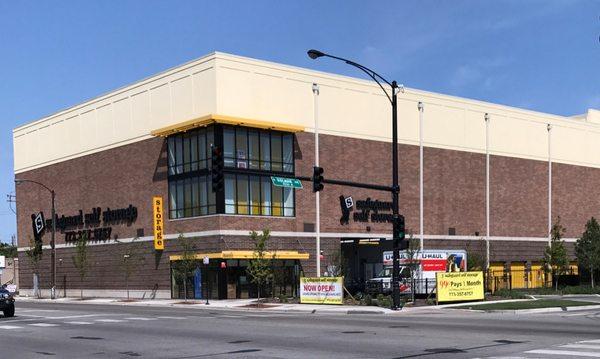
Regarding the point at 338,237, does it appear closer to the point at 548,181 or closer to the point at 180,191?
the point at 180,191

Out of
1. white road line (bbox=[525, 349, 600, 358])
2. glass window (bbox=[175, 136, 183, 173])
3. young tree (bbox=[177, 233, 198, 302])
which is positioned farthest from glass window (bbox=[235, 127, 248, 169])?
white road line (bbox=[525, 349, 600, 358])

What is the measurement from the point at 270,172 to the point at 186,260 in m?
8.35

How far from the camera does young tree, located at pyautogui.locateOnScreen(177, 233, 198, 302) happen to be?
157ft

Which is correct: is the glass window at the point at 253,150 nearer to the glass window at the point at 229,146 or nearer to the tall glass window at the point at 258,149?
the tall glass window at the point at 258,149

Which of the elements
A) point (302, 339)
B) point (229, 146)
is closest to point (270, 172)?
point (229, 146)

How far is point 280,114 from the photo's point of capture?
51.4 m

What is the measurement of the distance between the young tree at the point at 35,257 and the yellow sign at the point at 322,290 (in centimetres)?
3409

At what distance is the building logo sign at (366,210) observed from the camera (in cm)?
5403

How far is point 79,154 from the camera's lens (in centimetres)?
6241

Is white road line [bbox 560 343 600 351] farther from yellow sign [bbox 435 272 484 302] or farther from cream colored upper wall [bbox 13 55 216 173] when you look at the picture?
cream colored upper wall [bbox 13 55 216 173]

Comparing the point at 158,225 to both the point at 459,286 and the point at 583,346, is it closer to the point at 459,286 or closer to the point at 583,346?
the point at 459,286

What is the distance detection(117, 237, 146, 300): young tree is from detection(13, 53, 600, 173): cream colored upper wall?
7970 millimetres

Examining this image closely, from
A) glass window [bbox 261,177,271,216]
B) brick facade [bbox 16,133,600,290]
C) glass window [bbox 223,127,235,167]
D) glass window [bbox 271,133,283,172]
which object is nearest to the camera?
glass window [bbox 223,127,235,167]

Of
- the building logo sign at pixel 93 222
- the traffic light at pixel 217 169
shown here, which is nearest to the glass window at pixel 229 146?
the building logo sign at pixel 93 222
